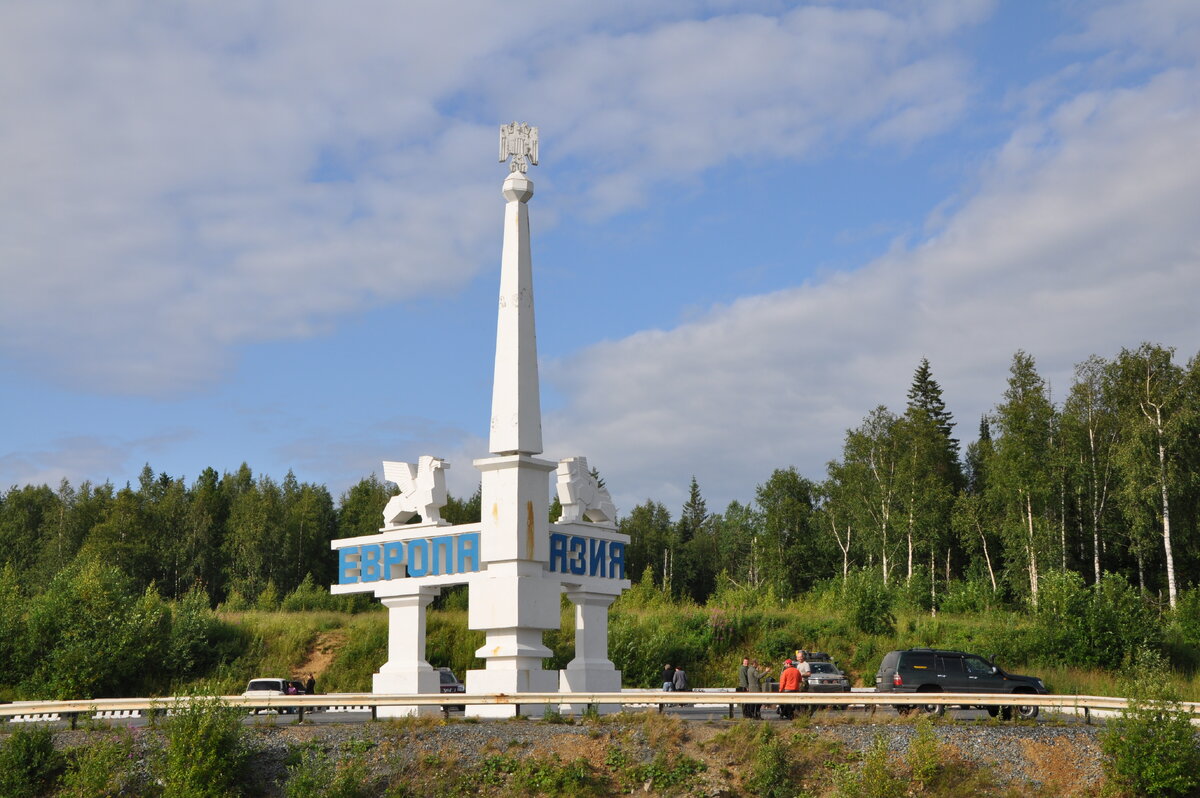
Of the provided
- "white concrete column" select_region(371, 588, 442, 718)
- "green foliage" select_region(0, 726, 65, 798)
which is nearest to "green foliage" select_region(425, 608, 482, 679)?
"white concrete column" select_region(371, 588, 442, 718)

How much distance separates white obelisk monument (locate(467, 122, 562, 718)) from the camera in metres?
31.1

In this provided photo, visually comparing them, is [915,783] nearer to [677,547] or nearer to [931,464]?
[931,464]

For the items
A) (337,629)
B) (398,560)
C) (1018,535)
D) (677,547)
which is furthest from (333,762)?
(677,547)

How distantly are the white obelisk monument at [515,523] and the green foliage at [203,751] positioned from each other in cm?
710

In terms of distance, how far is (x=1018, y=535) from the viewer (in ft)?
211

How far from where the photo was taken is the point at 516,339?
32219 mm

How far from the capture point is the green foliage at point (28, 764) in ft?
84.4

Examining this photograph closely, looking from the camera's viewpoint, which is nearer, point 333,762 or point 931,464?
point 333,762

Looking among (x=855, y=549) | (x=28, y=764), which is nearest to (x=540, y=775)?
(x=28, y=764)

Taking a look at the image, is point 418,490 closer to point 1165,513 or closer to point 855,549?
point 1165,513

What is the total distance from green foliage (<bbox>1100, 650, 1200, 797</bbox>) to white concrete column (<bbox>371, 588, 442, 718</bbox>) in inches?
646

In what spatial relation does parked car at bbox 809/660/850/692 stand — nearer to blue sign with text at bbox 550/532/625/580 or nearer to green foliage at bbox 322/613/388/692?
blue sign with text at bbox 550/532/625/580

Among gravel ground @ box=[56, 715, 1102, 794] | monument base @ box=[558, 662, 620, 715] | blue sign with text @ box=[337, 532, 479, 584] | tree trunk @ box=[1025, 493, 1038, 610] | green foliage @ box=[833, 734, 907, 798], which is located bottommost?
green foliage @ box=[833, 734, 907, 798]

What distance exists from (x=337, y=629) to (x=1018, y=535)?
113 ft
